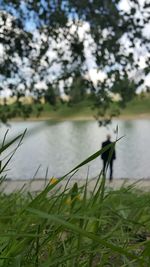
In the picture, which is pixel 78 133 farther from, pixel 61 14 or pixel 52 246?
pixel 52 246

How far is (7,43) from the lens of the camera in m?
11.1

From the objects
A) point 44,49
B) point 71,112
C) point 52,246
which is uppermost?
point 44,49

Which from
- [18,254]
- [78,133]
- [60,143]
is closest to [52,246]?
[18,254]

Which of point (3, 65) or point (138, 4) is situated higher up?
point (138, 4)

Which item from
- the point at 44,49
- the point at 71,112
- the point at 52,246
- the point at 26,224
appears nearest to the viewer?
the point at 71,112

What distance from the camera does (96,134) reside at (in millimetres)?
45562

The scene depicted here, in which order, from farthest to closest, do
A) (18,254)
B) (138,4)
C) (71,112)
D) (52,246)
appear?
(138,4) < (52,246) < (18,254) < (71,112)

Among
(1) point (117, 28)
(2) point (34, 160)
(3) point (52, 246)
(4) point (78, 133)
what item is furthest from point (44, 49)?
(4) point (78, 133)

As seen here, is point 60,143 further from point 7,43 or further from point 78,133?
point 7,43

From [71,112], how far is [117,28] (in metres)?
9.53

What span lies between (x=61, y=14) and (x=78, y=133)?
3294cm

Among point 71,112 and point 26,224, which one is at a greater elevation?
point 71,112

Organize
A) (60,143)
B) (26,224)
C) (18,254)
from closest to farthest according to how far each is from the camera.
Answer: (18,254), (26,224), (60,143)

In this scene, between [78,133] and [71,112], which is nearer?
[71,112]
